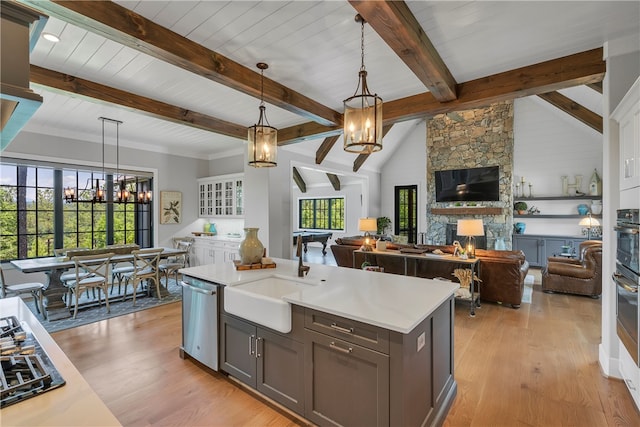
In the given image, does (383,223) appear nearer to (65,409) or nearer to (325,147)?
(325,147)

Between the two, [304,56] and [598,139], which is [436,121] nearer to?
[598,139]

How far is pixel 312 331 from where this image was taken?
1.86m

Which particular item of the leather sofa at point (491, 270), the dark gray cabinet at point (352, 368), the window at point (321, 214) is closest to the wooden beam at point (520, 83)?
the leather sofa at point (491, 270)

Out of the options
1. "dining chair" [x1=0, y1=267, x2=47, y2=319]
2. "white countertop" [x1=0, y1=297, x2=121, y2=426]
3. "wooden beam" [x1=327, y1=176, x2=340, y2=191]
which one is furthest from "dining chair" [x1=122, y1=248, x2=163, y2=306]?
"wooden beam" [x1=327, y1=176, x2=340, y2=191]

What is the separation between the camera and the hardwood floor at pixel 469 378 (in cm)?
209

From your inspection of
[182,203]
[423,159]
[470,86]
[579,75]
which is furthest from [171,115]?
[423,159]

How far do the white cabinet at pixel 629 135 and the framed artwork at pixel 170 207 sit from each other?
22.9 feet

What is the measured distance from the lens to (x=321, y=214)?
37.7ft

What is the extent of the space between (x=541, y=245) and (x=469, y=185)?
2.18 metres

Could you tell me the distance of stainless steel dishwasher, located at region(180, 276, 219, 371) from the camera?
252cm

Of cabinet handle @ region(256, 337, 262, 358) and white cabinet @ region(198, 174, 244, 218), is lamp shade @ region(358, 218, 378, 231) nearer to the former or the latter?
white cabinet @ region(198, 174, 244, 218)

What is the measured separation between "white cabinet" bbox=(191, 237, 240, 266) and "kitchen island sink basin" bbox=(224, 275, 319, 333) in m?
3.33

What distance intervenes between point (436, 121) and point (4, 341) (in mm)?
9291

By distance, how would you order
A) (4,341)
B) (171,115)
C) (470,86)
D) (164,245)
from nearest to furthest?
(4,341) < (470,86) < (171,115) < (164,245)
